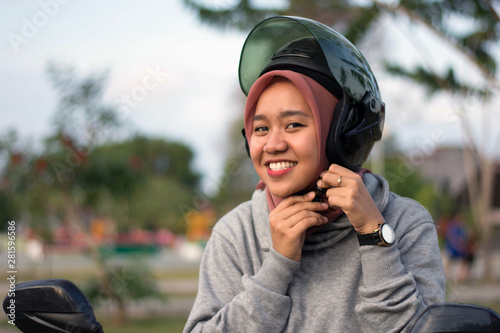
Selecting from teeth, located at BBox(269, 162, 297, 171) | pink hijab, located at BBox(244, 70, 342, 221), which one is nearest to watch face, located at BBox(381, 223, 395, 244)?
pink hijab, located at BBox(244, 70, 342, 221)

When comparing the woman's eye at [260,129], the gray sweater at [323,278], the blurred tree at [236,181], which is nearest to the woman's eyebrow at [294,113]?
the woman's eye at [260,129]

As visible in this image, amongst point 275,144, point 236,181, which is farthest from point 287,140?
point 236,181

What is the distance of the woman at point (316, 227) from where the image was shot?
1469 mm

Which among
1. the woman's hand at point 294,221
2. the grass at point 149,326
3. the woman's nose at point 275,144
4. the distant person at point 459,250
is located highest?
the woman's nose at point 275,144

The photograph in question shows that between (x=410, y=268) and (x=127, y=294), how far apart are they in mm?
6959

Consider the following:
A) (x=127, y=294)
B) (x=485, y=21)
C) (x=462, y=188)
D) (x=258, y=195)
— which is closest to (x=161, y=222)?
(x=462, y=188)

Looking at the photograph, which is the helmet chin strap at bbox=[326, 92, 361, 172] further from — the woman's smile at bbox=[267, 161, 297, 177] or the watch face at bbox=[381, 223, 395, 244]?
the watch face at bbox=[381, 223, 395, 244]

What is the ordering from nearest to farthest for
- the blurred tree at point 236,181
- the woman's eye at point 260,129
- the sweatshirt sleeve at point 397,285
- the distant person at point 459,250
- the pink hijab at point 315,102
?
the sweatshirt sleeve at point 397,285 < the pink hijab at point 315,102 < the woman's eye at point 260,129 < the distant person at point 459,250 < the blurred tree at point 236,181

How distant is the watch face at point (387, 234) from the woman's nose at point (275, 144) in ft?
1.20

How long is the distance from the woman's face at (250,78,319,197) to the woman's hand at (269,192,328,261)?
1.6 inches

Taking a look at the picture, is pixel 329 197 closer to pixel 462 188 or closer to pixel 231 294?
pixel 231 294

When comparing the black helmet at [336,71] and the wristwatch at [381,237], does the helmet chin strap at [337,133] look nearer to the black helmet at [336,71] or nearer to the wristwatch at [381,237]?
the black helmet at [336,71]

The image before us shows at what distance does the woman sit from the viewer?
147 centimetres

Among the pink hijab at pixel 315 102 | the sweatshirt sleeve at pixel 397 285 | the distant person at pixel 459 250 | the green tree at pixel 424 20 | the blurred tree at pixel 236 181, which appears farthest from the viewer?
the blurred tree at pixel 236 181
